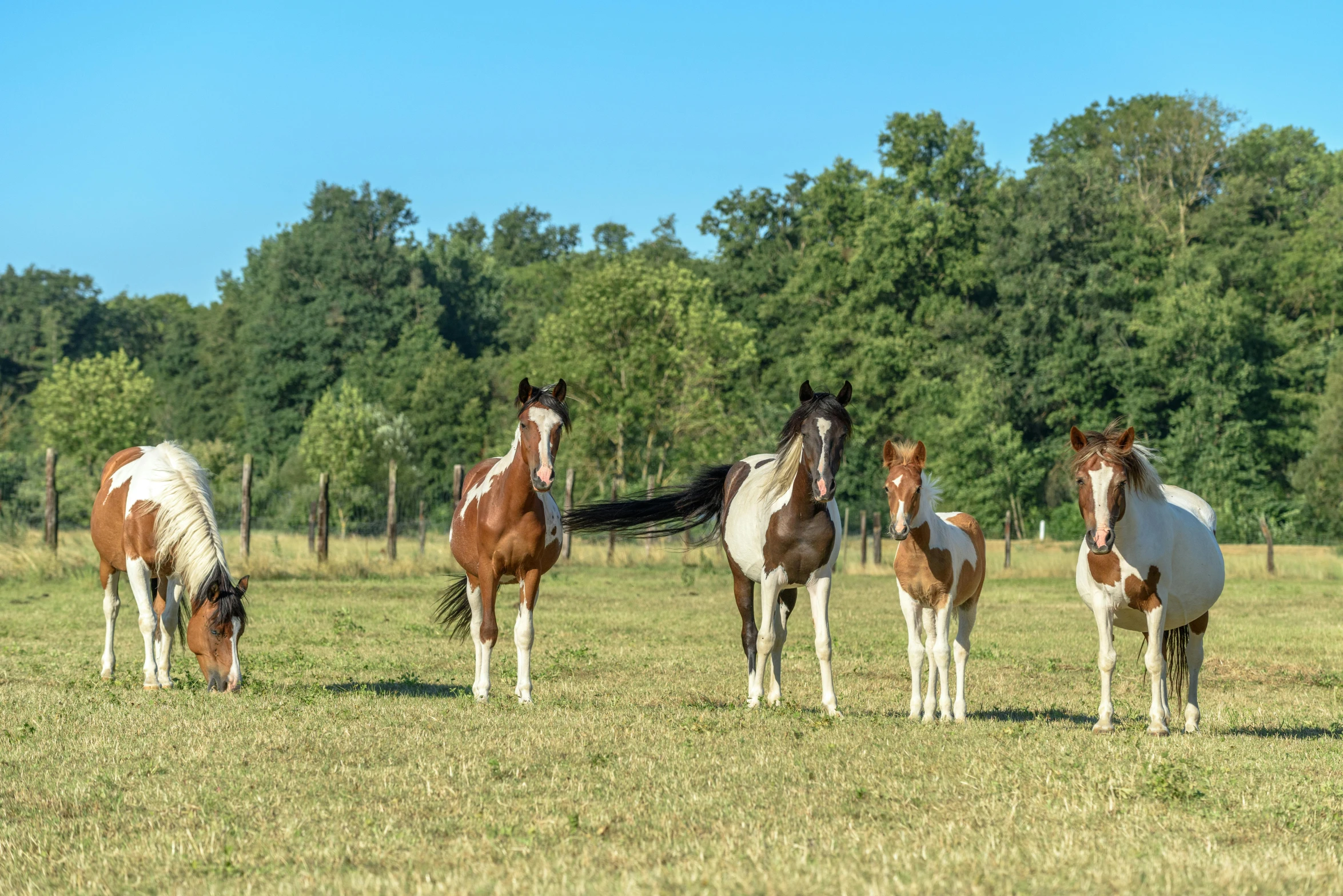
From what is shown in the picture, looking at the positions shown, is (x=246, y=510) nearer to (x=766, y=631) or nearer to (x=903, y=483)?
(x=766, y=631)

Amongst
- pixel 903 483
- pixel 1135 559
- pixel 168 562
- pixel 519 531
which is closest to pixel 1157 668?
pixel 1135 559

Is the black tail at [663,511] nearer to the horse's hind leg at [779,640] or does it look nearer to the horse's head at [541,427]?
the horse's hind leg at [779,640]

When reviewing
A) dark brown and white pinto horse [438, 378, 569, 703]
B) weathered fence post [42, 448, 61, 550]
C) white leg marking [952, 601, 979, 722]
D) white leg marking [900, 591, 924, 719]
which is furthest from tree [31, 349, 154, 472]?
white leg marking [900, 591, 924, 719]

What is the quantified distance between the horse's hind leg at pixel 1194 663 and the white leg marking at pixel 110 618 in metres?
8.50

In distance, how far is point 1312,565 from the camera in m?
31.0

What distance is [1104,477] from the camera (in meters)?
7.93

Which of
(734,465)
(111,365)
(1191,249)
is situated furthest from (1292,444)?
(111,365)

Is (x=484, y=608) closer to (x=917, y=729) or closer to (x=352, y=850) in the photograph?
(x=917, y=729)

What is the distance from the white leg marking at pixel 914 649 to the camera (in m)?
9.06

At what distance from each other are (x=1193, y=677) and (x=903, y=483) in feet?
8.50

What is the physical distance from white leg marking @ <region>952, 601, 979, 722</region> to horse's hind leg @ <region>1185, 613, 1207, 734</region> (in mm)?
1546

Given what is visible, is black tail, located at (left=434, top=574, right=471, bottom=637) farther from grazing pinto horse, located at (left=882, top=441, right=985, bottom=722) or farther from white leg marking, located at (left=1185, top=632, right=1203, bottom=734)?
white leg marking, located at (left=1185, top=632, right=1203, bottom=734)

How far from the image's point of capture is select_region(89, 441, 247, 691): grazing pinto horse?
9.61m

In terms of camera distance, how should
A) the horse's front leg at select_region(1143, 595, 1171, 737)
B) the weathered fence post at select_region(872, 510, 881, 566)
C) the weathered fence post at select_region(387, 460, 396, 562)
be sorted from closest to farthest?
the horse's front leg at select_region(1143, 595, 1171, 737) → the weathered fence post at select_region(387, 460, 396, 562) → the weathered fence post at select_region(872, 510, 881, 566)
